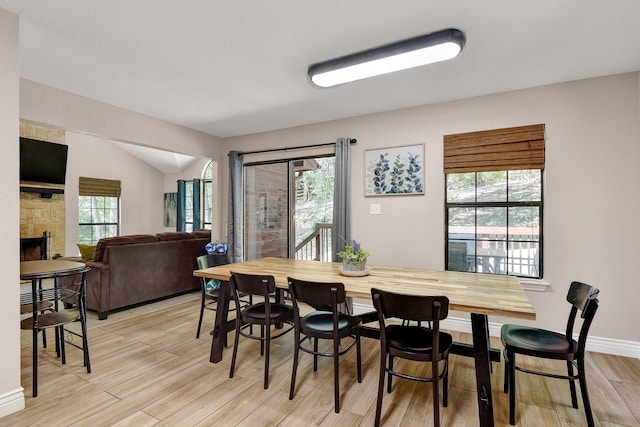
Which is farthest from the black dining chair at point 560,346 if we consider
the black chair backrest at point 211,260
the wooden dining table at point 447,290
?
the black chair backrest at point 211,260

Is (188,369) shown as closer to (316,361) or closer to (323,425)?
(316,361)

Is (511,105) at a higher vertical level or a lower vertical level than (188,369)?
higher

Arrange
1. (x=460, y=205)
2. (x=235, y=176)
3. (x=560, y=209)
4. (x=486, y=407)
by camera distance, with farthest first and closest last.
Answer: (x=235, y=176)
(x=460, y=205)
(x=560, y=209)
(x=486, y=407)

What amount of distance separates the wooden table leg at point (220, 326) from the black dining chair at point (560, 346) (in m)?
2.07

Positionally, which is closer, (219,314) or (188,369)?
(188,369)

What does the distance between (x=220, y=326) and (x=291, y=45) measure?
235 centimetres

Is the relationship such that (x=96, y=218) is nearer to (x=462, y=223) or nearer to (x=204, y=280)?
(x=204, y=280)

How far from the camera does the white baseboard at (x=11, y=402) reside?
1.96 metres

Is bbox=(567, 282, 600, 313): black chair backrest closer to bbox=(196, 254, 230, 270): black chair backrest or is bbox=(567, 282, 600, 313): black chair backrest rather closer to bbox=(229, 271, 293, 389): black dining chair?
bbox=(229, 271, 293, 389): black dining chair

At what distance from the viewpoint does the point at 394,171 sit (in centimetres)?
383

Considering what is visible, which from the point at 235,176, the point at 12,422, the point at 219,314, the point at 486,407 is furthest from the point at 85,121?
the point at 486,407

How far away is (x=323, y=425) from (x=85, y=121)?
3694 mm

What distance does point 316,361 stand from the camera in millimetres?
2553

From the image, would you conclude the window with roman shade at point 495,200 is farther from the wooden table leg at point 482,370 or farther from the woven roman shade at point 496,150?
the wooden table leg at point 482,370
